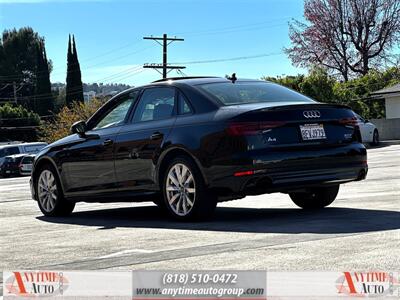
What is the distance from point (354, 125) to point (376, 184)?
3.70 m

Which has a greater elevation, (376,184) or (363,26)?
(363,26)

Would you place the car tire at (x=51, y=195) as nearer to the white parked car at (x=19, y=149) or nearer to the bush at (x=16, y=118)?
the white parked car at (x=19, y=149)

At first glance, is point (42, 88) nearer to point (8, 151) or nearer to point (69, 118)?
point (69, 118)

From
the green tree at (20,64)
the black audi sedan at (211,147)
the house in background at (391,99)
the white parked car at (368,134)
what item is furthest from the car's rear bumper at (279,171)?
the green tree at (20,64)

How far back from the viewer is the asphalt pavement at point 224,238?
5316 mm

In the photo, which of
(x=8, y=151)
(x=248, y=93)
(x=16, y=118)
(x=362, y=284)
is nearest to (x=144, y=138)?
(x=248, y=93)

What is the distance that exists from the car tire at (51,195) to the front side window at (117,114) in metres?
1.01

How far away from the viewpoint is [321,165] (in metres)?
7.59

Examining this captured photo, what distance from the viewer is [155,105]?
8.38 metres


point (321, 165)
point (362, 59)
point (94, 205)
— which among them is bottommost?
point (94, 205)

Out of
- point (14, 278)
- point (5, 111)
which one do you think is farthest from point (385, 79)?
point (14, 278)

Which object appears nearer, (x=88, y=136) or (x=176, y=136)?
(x=176, y=136)

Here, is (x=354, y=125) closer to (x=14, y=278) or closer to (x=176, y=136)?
(x=176, y=136)

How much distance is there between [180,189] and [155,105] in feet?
3.90
